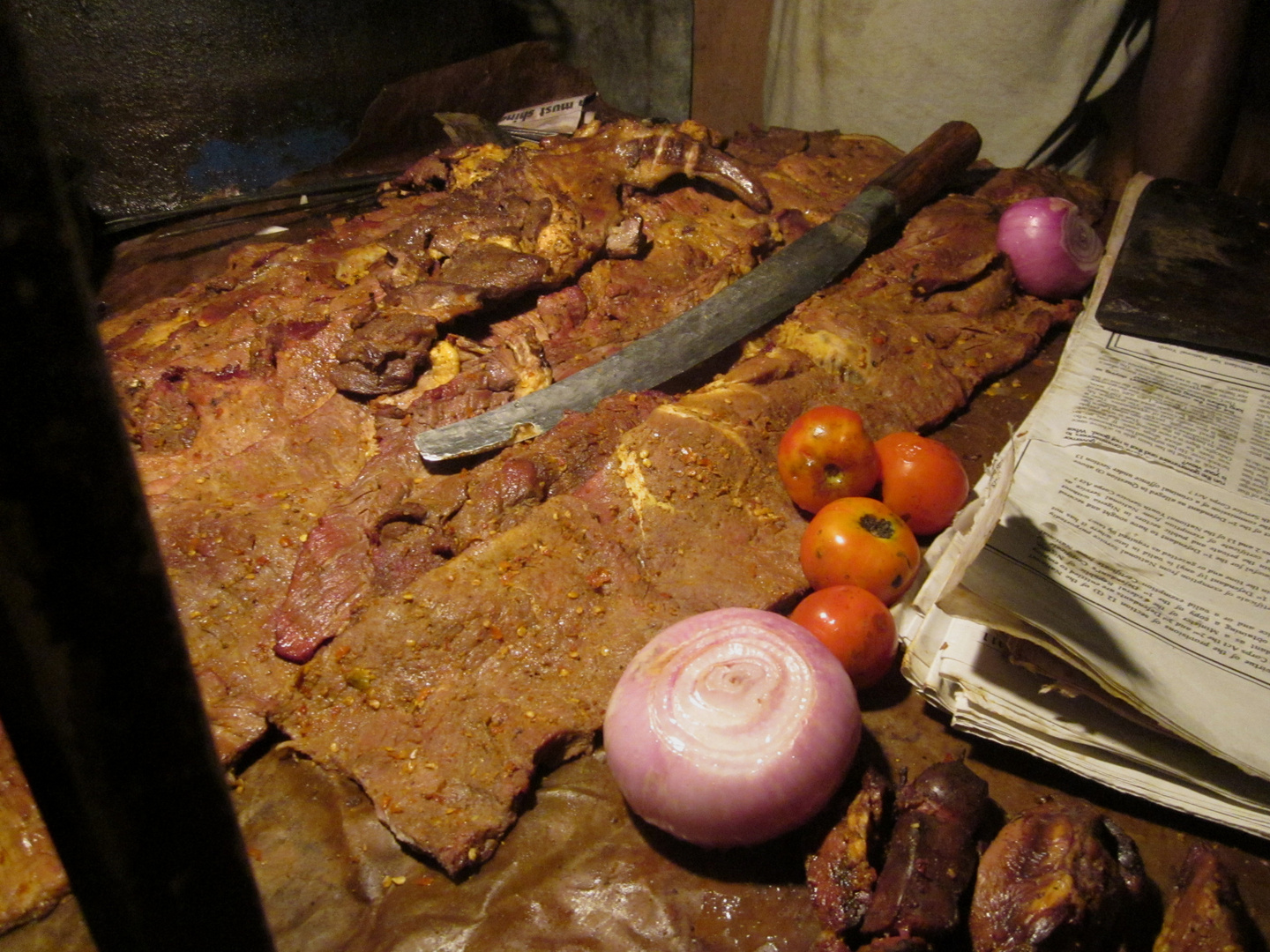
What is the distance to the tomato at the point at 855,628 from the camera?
189 cm

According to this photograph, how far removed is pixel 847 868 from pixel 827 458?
1040 mm

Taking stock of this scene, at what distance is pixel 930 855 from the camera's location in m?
1.56

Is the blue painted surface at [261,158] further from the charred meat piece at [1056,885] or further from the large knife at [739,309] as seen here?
the charred meat piece at [1056,885]

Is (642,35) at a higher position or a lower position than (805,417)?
higher

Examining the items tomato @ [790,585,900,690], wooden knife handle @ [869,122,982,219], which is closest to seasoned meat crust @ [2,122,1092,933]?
wooden knife handle @ [869,122,982,219]

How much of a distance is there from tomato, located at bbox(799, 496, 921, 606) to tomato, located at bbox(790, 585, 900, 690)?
86 mm

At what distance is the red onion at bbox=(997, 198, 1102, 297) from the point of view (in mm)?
3197

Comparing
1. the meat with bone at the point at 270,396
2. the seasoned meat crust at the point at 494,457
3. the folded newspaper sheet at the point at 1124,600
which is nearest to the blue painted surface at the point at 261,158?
the seasoned meat crust at the point at 494,457

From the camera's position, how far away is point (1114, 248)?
10.5ft

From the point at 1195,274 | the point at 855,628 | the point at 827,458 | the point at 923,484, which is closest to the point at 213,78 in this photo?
the point at 827,458

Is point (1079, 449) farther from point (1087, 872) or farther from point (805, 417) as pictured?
point (1087, 872)

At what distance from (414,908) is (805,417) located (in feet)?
5.03

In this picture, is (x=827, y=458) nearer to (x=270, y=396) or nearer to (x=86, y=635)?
(x=270, y=396)

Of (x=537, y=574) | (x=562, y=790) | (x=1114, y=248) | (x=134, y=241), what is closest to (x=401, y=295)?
(x=537, y=574)
